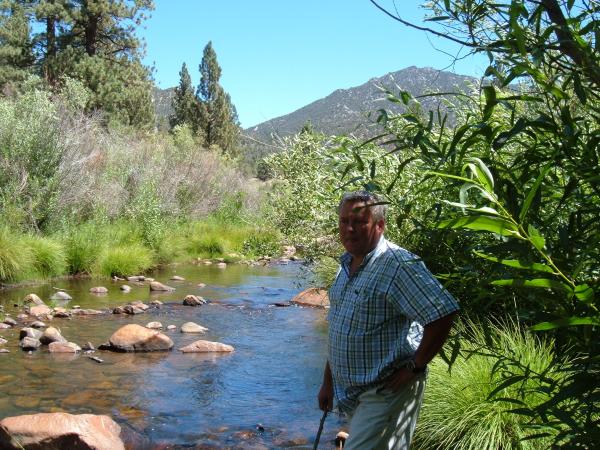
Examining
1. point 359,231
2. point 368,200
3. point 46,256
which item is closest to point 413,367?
point 359,231

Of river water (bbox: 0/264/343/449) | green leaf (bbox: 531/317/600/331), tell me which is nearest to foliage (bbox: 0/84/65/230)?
river water (bbox: 0/264/343/449)

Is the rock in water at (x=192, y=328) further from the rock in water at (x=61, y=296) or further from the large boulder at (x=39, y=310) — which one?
the rock in water at (x=61, y=296)

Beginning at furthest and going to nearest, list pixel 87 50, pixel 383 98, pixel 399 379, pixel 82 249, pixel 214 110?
→ pixel 214 110 < pixel 87 50 < pixel 82 249 < pixel 399 379 < pixel 383 98

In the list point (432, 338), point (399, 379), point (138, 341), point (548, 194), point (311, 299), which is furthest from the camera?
point (311, 299)

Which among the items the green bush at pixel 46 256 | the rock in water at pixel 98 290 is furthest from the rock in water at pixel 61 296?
the green bush at pixel 46 256

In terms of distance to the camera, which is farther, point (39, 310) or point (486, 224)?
point (39, 310)

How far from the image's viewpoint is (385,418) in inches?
114

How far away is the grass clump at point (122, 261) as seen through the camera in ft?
52.0

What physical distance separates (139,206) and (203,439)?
A: 13.1m

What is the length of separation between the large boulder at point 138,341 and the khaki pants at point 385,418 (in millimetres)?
7040

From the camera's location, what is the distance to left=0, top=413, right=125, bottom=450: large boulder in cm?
566

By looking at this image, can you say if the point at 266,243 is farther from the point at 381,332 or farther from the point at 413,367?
the point at 413,367

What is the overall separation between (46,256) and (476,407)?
11.8m

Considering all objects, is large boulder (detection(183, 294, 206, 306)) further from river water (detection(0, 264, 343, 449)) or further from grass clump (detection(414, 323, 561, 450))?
grass clump (detection(414, 323, 561, 450))
